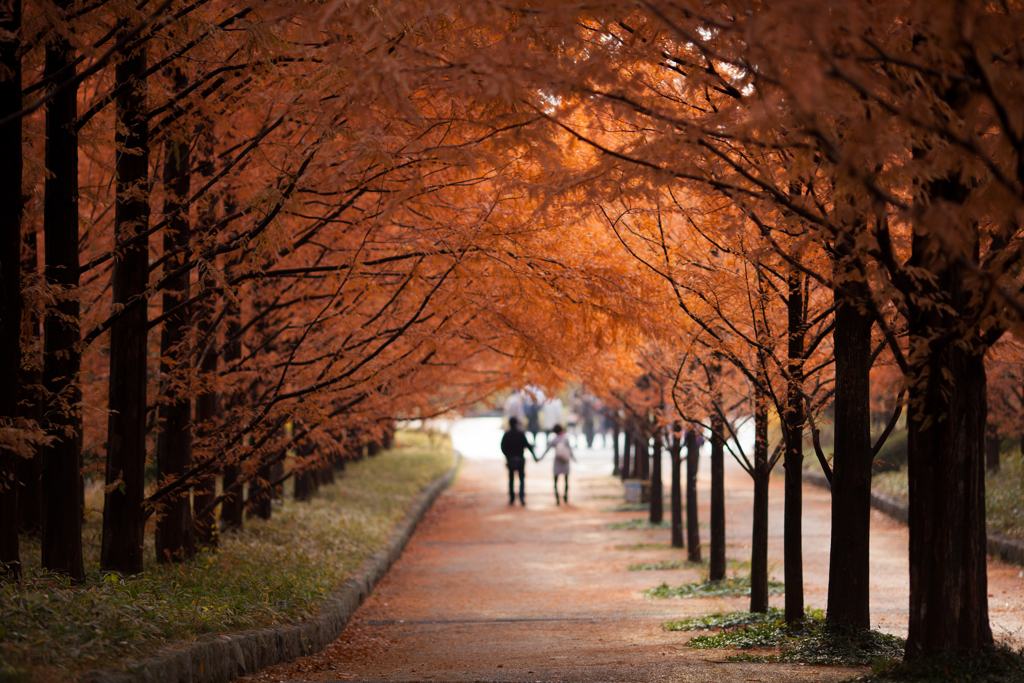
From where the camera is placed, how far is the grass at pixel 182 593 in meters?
4.29

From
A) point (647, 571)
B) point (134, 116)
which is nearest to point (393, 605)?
point (647, 571)

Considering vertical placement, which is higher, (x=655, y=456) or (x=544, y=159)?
(x=544, y=159)

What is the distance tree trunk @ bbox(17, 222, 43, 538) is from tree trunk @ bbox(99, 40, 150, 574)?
579 millimetres

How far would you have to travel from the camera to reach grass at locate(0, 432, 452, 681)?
Result: 169 inches

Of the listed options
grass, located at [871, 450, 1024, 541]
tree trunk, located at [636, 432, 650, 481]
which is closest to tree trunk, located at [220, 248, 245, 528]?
grass, located at [871, 450, 1024, 541]

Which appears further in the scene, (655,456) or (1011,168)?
(655,456)

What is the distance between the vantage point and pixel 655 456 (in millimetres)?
16266

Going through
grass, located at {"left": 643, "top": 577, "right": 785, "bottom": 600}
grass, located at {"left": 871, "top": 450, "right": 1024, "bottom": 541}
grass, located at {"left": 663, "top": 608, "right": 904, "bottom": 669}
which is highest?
grass, located at {"left": 871, "top": 450, "right": 1024, "bottom": 541}

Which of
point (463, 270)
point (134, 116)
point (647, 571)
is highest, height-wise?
point (134, 116)

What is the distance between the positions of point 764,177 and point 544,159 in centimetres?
117

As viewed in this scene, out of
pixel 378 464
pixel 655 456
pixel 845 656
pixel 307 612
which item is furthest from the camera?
pixel 378 464

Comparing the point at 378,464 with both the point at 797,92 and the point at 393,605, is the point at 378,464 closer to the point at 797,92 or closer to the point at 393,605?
the point at 393,605

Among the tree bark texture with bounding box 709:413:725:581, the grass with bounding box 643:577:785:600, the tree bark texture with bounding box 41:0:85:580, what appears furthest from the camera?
the tree bark texture with bounding box 709:413:725:581

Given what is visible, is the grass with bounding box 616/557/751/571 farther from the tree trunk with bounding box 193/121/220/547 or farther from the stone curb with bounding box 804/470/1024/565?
the tree trunk with bounding box 193/121/220/547
